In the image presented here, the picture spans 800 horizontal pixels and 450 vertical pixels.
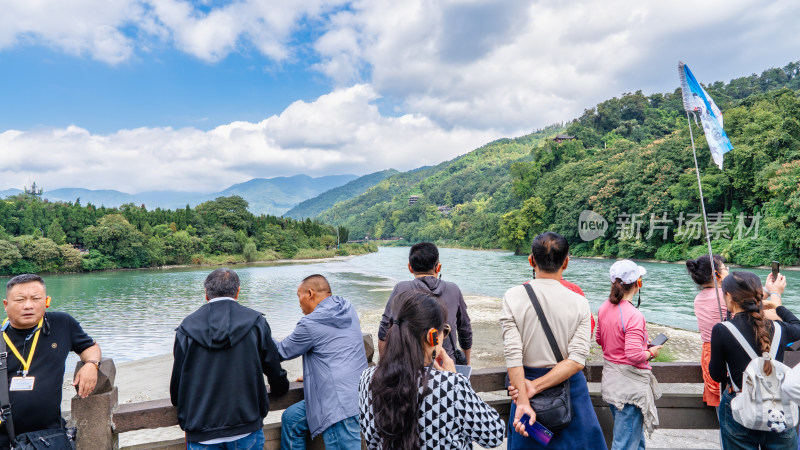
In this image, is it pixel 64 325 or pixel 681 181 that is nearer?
pixel 64 325

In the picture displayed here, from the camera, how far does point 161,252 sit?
173ft

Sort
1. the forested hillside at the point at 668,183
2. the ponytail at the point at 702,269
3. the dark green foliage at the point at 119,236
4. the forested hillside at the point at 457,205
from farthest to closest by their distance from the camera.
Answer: the forested hillside at the point at 457,205 → the dark green foliage at the point at 119,236 → the forested hillside at the point at 668,183 → the ponytail at the point at 702,269

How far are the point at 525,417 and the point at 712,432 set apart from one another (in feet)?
12.5

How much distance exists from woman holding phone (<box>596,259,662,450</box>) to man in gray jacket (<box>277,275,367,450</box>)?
1.52 metres

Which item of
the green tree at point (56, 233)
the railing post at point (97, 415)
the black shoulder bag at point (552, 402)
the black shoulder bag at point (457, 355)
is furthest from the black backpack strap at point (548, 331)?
the green tree at point (56, 233)

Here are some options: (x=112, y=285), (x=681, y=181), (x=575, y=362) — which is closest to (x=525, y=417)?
(x=575, y=362)

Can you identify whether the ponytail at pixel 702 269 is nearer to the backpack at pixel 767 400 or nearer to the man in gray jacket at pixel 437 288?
the backpack at pixel 767 400

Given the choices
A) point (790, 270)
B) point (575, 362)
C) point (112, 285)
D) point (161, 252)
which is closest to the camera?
point (575, 362)

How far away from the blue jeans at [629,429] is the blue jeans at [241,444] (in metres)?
2.11

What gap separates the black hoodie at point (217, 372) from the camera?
7.70ft

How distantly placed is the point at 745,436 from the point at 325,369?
7.47 feet

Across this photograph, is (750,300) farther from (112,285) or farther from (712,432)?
(112,285)

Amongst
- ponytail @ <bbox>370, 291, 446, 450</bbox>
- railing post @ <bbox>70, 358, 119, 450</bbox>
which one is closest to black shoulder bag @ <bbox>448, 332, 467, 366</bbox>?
ponytail @ <bbox>370, 291, 446, 450</bbox>

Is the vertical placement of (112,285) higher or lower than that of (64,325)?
lower
